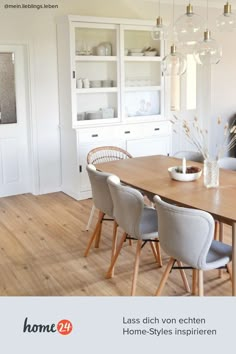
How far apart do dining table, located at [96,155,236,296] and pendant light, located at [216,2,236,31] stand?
111 centimetres

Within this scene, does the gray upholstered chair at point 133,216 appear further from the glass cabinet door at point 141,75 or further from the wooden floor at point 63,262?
the glass cabinet door at point 141,75

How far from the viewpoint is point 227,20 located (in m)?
3.22

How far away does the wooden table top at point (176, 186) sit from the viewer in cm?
270

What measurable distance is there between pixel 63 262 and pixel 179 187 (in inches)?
47.5

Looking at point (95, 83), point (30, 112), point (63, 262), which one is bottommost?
point (63, 262)

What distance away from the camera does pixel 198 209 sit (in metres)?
2.68

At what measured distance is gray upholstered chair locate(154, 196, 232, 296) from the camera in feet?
8.08

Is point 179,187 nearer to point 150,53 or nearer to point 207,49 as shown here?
point 207,49

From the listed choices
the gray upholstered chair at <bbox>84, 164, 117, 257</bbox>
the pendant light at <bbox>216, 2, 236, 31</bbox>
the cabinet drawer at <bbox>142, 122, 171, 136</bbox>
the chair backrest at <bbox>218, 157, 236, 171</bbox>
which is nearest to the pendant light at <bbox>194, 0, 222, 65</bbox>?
the pendant light at <bbox>216, 2, 236, 31</bbox>

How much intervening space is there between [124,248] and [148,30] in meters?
3.19

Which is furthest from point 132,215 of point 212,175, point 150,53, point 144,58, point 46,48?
point 150,53
